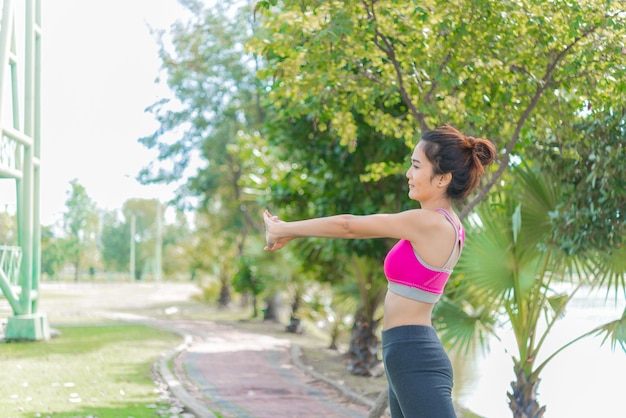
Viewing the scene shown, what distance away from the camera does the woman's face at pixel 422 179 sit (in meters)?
2.83

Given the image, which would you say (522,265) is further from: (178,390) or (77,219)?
(77,219)

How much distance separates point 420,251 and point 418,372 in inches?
17.0

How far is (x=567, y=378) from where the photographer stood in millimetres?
12141

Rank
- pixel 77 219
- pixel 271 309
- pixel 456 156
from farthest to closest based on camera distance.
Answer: pixel 271 309 → pixel 77 219 → pixel 456 156

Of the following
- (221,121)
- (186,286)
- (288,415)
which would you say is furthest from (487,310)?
(186,286)

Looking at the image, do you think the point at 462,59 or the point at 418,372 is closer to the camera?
the point at 418,372

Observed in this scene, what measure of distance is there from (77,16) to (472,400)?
29.6 feet

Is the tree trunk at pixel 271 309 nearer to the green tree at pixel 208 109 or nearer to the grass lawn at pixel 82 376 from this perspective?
the green tree at pixel 208 109

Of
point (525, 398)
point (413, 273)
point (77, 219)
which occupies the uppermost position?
point (77, 219)

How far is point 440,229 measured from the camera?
8.95 ft

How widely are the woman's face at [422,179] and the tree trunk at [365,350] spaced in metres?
8.31

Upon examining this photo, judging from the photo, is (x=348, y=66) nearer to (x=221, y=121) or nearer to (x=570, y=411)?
(x=570, y=411)

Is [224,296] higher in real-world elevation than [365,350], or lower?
lower

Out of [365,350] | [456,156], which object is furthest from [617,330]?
[365,350]
